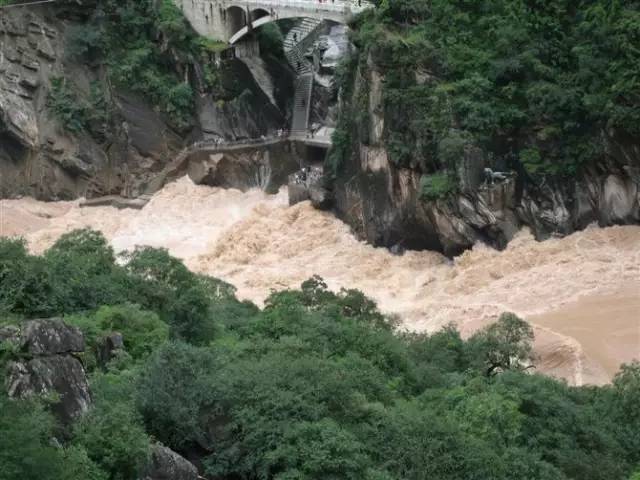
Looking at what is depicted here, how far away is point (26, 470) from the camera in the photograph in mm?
17406

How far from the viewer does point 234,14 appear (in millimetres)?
66000

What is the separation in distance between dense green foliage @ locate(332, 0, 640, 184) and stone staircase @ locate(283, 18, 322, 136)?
950 centimetres

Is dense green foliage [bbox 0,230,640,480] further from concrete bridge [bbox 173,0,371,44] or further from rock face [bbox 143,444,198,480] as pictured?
concrete bridge [bbox 173,0,371,44]

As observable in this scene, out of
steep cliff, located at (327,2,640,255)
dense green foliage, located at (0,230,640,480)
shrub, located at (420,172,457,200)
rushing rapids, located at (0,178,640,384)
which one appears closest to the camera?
dense green foliage, located at (0,230,640,480)

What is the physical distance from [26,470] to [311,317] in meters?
14.0

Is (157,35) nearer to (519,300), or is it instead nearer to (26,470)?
(519,300)

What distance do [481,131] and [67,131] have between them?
2075 centimetres

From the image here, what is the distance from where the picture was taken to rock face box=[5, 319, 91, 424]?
19641 mm

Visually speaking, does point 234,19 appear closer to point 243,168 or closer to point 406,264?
point 243,168

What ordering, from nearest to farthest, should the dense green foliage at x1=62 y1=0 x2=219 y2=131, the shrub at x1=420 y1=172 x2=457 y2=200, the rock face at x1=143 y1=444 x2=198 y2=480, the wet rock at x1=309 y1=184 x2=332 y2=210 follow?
1. the rock face at x1=143 y1=444 x2=198 y2=480
2. the shrub at x1=420 y1=172 x2=457 y2=200
3. the wet rock at x1=309 y1=184 x2=332 y2=210
4. the dense green foliage at x1=62 y1=0 x2=219 y2=131

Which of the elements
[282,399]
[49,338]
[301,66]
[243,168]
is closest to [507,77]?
[243,168]

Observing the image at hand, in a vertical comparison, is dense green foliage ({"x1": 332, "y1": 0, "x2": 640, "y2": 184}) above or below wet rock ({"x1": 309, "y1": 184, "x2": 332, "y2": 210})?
above

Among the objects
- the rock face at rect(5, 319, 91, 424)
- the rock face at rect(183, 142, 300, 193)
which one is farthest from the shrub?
the rock face at rect(5, 319, 91, 424)

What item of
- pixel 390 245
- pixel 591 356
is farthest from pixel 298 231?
pixel 591 356
